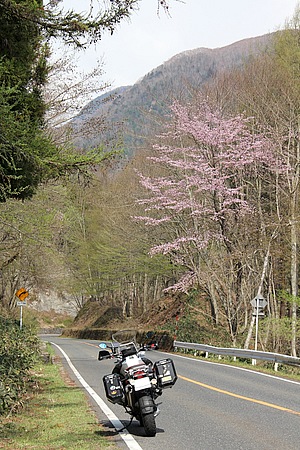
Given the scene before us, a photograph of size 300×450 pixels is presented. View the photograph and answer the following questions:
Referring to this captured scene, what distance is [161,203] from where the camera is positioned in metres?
29.8

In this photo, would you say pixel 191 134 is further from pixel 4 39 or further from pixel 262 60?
pixel 4 39

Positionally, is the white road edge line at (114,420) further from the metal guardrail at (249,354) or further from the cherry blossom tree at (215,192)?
the cherry blossom tree at (215,192)

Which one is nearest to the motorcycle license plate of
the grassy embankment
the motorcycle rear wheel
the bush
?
the motorcycle rear wheel

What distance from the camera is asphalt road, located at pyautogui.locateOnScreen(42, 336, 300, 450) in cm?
726

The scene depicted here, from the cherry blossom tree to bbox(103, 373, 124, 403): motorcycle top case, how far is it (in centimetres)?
1931

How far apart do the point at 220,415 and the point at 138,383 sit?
2.06m

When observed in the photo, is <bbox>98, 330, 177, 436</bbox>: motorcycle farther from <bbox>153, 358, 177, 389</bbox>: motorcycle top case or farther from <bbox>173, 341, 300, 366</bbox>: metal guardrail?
<bbox>173, 341, 300, 366</bbox>: metal guardrail

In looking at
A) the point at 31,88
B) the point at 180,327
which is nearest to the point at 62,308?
the point at 180,327

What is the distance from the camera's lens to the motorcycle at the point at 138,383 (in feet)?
25.4

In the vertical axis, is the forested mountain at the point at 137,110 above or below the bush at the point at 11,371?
above

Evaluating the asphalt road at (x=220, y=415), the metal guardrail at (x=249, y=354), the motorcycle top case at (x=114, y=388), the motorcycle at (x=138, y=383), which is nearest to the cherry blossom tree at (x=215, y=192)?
the metal guardrail at (x=249, y=354)

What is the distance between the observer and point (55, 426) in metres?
8.88

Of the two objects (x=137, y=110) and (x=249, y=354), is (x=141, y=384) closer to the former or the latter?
(x=249, y=354)

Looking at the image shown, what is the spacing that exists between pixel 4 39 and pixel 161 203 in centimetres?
1896
